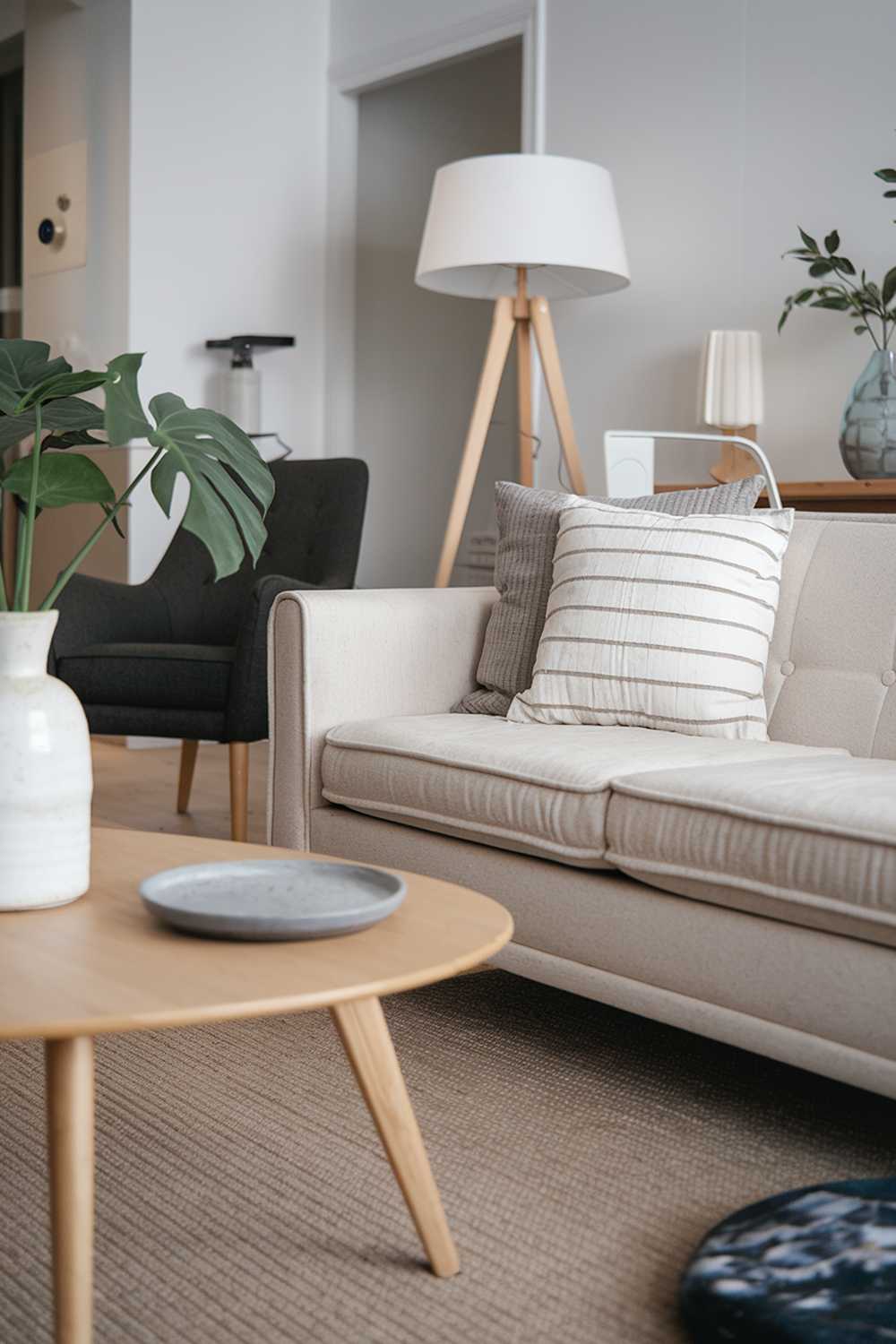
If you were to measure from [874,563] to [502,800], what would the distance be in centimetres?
76

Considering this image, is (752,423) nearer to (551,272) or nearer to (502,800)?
(551,272)

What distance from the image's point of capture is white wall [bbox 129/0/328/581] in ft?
16.8

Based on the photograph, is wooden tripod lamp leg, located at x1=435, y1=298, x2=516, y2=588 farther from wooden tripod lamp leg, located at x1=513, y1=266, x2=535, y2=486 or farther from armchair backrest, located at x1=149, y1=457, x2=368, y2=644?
armchair backrest, located at x1=149, y1=457, x2=368, y2=644

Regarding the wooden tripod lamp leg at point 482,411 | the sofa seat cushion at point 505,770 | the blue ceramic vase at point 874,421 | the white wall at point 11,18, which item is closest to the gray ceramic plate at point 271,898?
the sofa seat cushion at point 505,770

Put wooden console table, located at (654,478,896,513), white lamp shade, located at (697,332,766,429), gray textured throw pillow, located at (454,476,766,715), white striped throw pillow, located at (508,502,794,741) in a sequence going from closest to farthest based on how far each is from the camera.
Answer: white striped throw pillow, located at (508,502,794,741)
gray textured throw pillow, located at (454,476,766,715)
wooden console table, located at (654,478,896,513)
white lamp shade, located at (697,332,766,429)

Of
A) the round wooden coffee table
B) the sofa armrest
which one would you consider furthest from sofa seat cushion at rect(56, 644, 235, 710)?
the round wooden coffee table

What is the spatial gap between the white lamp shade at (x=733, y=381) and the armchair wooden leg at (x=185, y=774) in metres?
1.61

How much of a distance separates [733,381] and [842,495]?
60cm

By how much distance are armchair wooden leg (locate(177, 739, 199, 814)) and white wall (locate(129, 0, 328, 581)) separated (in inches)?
54.8


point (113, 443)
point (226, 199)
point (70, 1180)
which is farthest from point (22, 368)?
point (226, 199)

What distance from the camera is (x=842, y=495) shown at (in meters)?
3.31

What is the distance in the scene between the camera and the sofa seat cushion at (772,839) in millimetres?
1629

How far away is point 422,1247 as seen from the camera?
1.50 metres

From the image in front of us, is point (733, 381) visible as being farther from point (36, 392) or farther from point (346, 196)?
point (36, 392)
